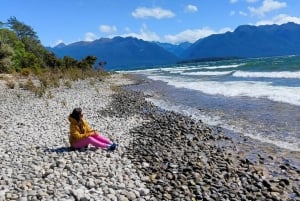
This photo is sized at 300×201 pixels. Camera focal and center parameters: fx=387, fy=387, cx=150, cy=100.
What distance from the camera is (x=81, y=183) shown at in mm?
7246

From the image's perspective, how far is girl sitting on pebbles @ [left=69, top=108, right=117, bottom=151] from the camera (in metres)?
9.66

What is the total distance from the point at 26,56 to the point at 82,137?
48841 mm

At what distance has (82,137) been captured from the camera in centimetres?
962

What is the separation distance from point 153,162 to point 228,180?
182 centimetres

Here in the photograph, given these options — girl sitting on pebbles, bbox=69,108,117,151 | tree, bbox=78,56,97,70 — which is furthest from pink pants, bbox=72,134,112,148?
tree, bbox=78,56,97,70

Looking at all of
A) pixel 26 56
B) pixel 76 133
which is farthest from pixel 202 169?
pixel 26 56

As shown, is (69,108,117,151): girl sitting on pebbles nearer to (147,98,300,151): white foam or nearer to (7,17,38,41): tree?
(147,98,300,151): white foam

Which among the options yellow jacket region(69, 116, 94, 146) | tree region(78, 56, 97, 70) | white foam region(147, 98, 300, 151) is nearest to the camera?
yellow jacket region(69, 116, 94, 146)

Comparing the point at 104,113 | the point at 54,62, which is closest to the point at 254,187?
Result: the point at 104,113

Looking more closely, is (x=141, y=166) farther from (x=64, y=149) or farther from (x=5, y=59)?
(x=5, y=59)

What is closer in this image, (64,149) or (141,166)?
(141,166)

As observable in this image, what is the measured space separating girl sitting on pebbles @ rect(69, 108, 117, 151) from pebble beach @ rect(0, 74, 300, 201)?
0.76 feet

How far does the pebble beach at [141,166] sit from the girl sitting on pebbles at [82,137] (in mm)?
231

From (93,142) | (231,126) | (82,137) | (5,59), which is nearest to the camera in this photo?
(82,137)
